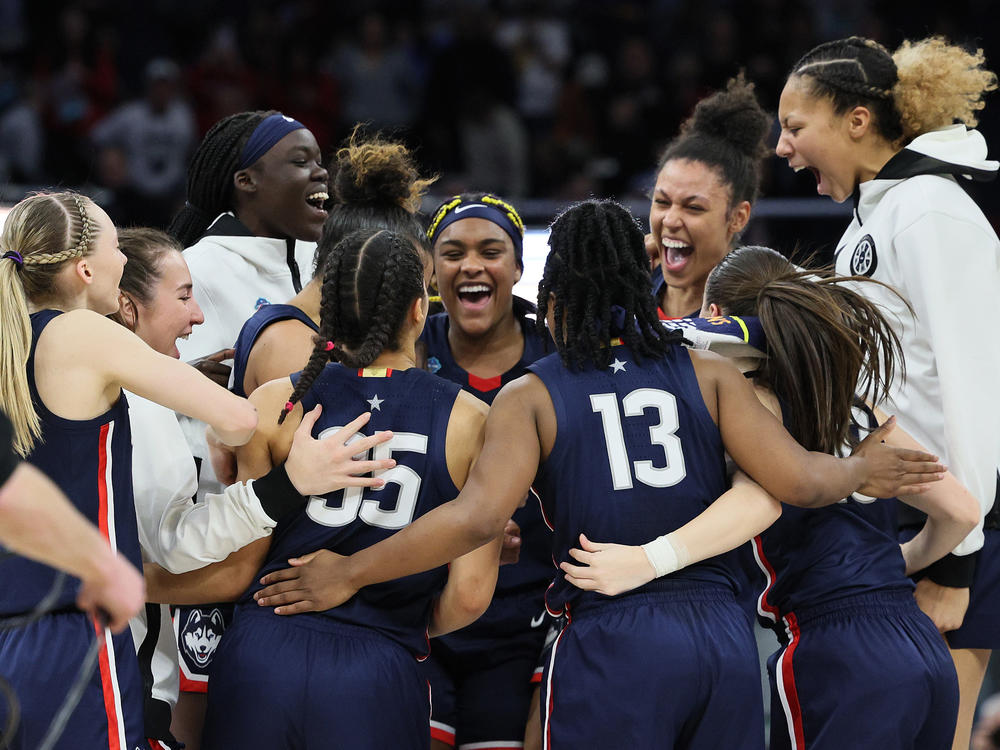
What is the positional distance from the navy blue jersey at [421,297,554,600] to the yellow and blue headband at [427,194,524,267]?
227 millimetres

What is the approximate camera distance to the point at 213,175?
15.5 ft

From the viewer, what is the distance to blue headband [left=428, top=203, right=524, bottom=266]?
421cm

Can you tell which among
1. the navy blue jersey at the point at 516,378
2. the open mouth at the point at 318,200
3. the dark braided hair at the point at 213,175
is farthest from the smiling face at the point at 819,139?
the dark braided hair at the point at 213,175

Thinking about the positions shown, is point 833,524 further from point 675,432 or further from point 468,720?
point 468,720

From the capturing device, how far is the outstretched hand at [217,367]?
3.96m

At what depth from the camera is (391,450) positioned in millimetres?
3131

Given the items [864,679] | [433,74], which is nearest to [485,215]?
[864,679]

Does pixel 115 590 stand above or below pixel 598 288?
below

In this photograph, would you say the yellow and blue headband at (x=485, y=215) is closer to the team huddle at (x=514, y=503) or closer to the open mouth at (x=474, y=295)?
the open mouth at (x=474, y=295)

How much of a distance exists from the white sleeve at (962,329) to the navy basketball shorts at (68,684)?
2413 millimetres

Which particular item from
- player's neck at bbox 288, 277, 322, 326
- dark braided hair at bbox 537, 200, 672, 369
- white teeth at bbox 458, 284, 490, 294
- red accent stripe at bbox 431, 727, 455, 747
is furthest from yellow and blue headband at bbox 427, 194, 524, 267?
red accent stripe at bbox 431, 727, 455, 747

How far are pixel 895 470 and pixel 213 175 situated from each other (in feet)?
9.19

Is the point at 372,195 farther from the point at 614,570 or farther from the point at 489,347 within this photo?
A: the point at 614,570

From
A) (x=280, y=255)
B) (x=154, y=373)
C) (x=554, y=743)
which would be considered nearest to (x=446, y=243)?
(x=280, y=255)
